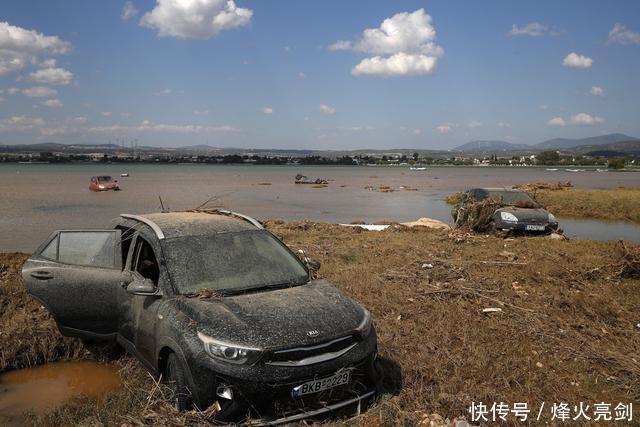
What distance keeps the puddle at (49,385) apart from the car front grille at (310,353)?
2378 millimetres

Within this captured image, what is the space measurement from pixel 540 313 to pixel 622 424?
304cm

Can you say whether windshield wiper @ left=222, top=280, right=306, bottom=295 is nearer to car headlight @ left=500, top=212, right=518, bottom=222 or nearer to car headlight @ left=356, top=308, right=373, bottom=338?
car headlight @ left=356, top=308, right=373, bottom=338

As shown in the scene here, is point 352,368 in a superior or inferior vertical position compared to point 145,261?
inferior

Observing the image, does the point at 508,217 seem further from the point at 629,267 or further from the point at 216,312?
the point at 216,312

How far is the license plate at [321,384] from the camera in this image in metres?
3.96

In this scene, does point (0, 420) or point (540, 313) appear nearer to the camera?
point (0, 420)

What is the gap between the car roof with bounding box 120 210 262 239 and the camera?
5.38 m

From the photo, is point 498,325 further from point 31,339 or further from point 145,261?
point 31,339

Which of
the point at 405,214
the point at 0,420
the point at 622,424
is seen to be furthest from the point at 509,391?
the point at 405,214

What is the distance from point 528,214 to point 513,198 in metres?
1.66

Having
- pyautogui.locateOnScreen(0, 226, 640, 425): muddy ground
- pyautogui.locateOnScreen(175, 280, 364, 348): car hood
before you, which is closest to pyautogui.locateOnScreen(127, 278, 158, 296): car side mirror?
pyautogui.locateOnScreen(175, 280, 364, 348): car hood

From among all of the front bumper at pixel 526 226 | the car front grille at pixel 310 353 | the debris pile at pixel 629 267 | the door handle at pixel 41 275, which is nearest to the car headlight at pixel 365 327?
the car front grille at pixel 310 353

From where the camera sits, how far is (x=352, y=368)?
13.8ft

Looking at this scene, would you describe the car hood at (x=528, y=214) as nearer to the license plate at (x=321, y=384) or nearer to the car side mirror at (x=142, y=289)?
the license plate at (x=321, y=384)
